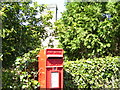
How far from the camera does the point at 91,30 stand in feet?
23.7

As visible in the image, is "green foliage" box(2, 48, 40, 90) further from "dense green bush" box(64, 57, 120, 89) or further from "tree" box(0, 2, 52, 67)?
"dense green bush" box(64, 57, 120, 89)

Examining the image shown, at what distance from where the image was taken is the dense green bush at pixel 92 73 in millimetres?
5949

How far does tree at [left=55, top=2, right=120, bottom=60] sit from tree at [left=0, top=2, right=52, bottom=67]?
1097mm

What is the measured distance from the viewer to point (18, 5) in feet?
17.0

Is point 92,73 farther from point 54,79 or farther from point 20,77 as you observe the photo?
point 20,77

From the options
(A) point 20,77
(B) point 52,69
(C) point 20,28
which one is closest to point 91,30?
(C) point 20,28

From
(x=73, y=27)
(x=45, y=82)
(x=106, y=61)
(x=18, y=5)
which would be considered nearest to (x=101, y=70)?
(x=106, y=61)

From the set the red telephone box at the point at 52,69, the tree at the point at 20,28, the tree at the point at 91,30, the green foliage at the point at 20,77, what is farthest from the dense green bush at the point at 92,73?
the red telephone box at the point at 52,69

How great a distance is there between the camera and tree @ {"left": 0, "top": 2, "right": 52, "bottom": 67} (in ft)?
16.1

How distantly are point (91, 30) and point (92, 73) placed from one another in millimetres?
1760

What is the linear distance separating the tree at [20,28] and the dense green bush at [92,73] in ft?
4.16

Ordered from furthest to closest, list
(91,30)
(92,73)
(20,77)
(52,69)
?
(91,30) → (92,73) → (20,77) → (52,69)

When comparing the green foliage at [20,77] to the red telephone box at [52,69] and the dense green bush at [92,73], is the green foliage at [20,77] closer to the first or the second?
the red telephone box at [52,69]

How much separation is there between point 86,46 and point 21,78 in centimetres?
369
